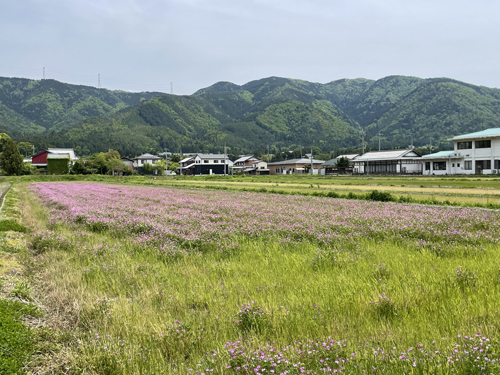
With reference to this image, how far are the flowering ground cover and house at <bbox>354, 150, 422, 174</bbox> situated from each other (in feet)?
276

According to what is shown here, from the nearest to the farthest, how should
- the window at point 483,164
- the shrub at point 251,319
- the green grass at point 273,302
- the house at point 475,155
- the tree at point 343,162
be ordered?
the green grass at point 273,302 < the shrub at point 251,319 < the house at point 475,155 < the window at point 483,164 < the tree at point 343,162

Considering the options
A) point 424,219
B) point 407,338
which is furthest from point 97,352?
point 424,219

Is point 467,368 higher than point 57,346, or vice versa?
point 467,368

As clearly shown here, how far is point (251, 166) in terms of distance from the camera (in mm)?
148500

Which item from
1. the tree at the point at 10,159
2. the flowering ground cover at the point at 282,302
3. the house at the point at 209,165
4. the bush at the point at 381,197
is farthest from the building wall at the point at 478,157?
the tree at the point at 10,159

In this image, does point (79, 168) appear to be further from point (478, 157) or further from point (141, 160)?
point (478, 157)

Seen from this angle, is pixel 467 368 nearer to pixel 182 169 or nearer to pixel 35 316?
pixel 35 316

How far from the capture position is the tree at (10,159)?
242 ft

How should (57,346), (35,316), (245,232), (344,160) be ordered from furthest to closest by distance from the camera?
(344,160)
(245,232)
(35,316)
(57,346)

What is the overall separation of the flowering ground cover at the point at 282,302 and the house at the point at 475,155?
6398cm

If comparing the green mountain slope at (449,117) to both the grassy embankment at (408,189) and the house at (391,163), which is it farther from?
the grassy embankment at (408,189)

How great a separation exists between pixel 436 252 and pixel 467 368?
5374 mm

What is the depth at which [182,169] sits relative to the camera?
142 metres

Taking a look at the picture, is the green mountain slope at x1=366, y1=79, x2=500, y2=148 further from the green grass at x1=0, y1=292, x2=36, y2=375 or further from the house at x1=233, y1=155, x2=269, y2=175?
the green grass at x1=0, y1=292, x2=36, y2=375
